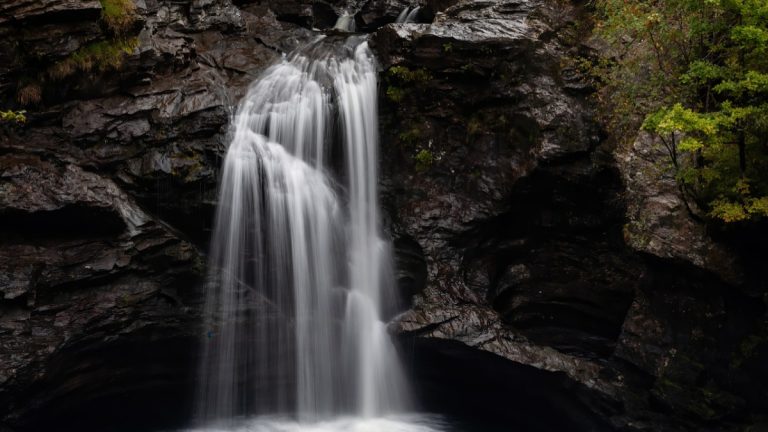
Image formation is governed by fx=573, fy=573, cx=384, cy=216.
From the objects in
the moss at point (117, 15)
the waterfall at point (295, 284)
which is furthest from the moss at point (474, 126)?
the moss at point (117, 15)

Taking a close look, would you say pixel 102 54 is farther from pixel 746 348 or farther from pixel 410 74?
pixel 746 348

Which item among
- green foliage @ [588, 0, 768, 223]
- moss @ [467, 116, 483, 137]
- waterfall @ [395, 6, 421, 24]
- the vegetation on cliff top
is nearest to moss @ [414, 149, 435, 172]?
moss @ [467, 116, 483, 137]

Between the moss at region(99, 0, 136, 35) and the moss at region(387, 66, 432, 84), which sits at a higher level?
the moss at region(99, 0, 136, 35)

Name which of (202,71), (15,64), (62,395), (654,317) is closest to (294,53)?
(202,71)

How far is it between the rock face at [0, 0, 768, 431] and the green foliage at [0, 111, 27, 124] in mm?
195

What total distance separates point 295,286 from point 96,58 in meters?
5.77

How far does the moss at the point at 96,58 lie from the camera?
10.6m

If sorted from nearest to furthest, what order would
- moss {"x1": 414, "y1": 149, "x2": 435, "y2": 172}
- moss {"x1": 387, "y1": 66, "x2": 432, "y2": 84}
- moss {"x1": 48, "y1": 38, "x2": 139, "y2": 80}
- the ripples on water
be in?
moss {"x1": 48, "y1": 38, "x2": 139, "y2": 80}, the ripples on water, moss {"x1": 387, "y1": 66, "x2": 432, "y2": 84}, moss {"x1": 414, "y1": 149, "x2": 435, "y2": 172}

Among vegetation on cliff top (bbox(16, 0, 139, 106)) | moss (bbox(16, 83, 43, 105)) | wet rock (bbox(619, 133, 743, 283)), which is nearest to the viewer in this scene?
wet rock (bbox(619, 133, 743, 283))

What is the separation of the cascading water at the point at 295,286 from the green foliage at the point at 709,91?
5842 mm

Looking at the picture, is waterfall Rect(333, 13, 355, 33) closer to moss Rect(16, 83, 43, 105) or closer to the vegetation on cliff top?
the vegetation on cliff top

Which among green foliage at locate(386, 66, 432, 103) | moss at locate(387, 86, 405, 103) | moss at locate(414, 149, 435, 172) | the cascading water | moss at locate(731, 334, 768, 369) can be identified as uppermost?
green foliage at locate(386, 66, 432, 103)

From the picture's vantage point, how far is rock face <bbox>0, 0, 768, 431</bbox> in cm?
952

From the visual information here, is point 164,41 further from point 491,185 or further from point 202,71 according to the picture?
point 491,185
